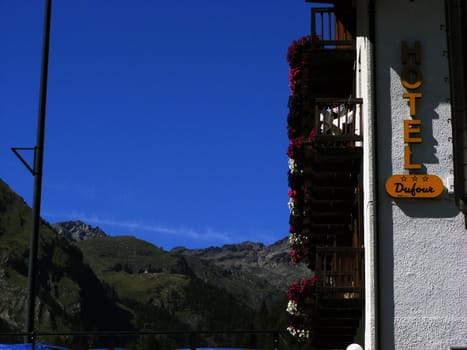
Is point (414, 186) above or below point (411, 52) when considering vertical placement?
below

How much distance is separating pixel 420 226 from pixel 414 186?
3.13ft

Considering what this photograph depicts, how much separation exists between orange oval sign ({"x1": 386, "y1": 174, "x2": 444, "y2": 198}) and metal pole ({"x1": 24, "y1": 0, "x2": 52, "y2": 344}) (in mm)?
8325

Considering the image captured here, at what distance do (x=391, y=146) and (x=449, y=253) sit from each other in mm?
2862

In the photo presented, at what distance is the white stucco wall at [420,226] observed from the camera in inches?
871

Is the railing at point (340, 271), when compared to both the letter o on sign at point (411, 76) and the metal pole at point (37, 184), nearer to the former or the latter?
the letter o on sign at point (411, 76)

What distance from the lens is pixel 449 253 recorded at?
22.6 metres

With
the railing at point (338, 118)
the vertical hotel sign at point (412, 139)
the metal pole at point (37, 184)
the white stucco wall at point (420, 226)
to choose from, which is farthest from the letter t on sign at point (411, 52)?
the metal pole at point (37, 184)

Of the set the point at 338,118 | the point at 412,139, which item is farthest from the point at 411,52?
the point at 338,118

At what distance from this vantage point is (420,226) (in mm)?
22656

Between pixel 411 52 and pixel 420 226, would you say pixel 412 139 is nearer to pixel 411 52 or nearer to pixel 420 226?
pixel 420 226

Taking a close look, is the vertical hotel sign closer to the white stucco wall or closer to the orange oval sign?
the orange oval sign

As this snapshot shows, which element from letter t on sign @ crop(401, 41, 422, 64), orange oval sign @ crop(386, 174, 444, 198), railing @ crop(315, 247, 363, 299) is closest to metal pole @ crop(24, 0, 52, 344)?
railing @ crop(315, 247, 363, 299)

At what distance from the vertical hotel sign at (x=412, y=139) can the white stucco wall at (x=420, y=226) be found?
11 cm

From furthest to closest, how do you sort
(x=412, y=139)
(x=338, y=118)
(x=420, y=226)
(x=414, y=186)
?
(x=338, y=118), (x=412, y=139), (x=414, y=186), (x=420, y=226)
